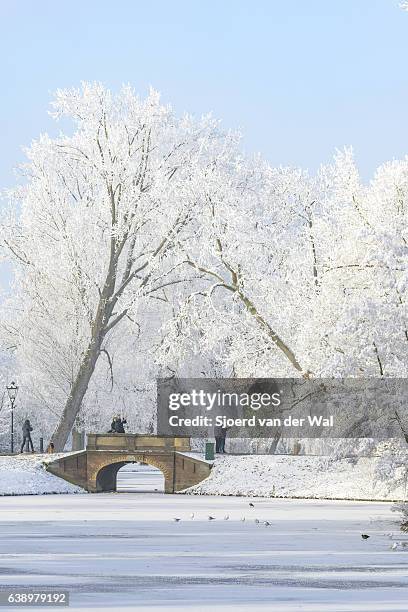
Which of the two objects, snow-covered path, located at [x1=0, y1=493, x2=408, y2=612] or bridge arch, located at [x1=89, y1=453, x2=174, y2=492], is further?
bridge arch, located at [x1=89, y1=453, x2=174, y2=492]

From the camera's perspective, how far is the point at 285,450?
73.4 meters

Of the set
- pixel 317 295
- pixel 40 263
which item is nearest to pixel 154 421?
pixel 40 263

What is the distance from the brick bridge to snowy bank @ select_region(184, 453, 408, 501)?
163 centimetres

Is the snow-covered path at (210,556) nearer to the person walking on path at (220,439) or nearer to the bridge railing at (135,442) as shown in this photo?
the bridge railing at (135,442)

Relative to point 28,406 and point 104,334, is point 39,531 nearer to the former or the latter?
point 104,334

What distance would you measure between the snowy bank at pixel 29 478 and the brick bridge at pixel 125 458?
44cm

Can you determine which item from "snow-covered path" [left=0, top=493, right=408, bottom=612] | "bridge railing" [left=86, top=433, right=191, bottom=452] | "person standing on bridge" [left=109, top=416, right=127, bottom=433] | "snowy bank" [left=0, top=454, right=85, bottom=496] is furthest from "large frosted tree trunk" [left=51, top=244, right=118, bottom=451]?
"snow-covered path" [left=0, top=493, right=408, bottom=612]

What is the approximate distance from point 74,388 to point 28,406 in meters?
13.6

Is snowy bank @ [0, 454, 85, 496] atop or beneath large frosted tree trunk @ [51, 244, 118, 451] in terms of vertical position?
beneath

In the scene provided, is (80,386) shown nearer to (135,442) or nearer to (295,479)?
(135,442)

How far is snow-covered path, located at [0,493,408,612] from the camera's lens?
24859mm

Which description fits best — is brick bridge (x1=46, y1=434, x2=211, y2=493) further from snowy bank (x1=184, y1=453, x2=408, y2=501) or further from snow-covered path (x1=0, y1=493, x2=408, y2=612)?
snow-covered path (x1=0, y1=493, x2=408, y2=612)

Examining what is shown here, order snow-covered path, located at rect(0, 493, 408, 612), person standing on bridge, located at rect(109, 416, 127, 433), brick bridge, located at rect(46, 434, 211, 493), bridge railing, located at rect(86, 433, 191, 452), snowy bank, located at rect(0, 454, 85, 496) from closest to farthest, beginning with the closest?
snow-covered path, located at rect(0, 493, 408, 612)
snowy bank, located at rect(0, 454, 85, 496)
brick bridge, located at rect(46, 434, 211, 493)
bridge railing, located at rect(86, 433, 191, 452)
person standing on bridge, located at rect(109, 416, 127, 433)

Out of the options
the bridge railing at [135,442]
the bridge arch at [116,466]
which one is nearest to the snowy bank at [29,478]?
the bridge arch at [116,466]
